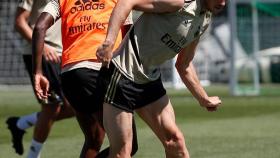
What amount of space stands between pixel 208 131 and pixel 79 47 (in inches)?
266

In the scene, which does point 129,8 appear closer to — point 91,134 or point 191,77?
point 191,77

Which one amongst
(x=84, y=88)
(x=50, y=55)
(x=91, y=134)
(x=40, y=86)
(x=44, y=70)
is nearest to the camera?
(x=84, y=88)

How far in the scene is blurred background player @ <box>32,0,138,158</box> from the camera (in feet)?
27.9

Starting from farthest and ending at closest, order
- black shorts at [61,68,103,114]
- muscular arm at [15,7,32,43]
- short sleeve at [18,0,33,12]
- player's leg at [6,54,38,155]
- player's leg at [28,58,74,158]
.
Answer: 1. player's leg at [6,54,38,155]
2. short sleeve at [18,0,33,12]
3. player's leg at [28,58,74,158]
4. muscular arm at [15,7,32,43]
5. black shorts at [61,68,103,114]

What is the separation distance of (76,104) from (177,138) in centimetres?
96

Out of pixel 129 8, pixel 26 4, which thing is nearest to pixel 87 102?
pixel 129 8

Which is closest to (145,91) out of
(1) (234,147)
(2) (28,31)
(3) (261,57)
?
(2) (28,31)

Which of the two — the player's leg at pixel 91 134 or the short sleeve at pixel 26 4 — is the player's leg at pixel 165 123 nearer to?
the player's leg at pixel 91 134

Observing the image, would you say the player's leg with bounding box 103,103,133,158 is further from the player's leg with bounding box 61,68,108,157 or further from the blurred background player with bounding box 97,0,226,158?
the player's leg with bounding box 61,68,108,157

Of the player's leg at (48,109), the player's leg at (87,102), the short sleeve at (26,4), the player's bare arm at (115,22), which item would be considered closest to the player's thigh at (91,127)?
the player's leg at (87,102)

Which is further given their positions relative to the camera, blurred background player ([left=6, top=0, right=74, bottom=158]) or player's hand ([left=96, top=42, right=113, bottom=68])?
blurred background player ([left=6, top=0, right=74, bottom=158])

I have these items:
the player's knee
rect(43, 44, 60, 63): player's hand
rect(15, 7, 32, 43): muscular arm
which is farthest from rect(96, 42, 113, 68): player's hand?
rect(15, 7, 32, 43): muscular arm

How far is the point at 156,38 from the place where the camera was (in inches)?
309

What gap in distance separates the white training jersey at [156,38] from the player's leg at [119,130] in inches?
11.8
